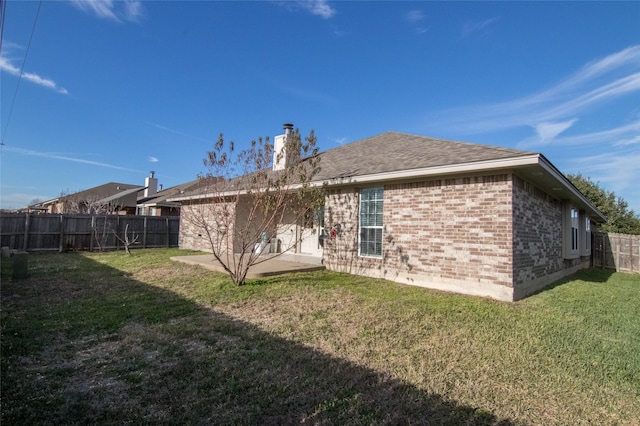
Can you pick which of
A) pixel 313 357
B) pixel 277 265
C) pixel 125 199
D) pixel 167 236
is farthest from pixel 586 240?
pixel 125 199

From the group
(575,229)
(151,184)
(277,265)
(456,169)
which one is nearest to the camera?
(456,169)

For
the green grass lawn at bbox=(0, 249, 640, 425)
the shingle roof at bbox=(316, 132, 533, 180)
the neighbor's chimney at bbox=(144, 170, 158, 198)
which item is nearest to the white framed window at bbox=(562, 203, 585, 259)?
the green grass lawn at bbox=(0, 249, 640, 425)

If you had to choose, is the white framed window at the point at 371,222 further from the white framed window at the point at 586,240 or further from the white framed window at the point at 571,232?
the white framed window at the point at 586,240

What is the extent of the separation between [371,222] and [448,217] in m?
2.28

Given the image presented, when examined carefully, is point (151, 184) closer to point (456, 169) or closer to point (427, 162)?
point (427, 162)

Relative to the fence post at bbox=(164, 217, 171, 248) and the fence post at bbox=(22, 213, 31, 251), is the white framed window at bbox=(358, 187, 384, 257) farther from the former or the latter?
the fence post at bbox=(22, 213, 31, 251)

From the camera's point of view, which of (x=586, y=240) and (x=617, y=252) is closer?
(x=586, y=240)

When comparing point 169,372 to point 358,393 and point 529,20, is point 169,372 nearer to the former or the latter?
point 358,393

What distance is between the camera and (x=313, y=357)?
404cm

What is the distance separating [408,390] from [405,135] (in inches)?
406

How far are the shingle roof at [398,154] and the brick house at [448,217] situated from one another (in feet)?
0.14

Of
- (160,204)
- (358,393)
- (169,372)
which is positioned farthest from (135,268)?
(160,204)

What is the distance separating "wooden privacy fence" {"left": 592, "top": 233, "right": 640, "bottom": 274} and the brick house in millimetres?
7441

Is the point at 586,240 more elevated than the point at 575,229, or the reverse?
the point at 575,229
